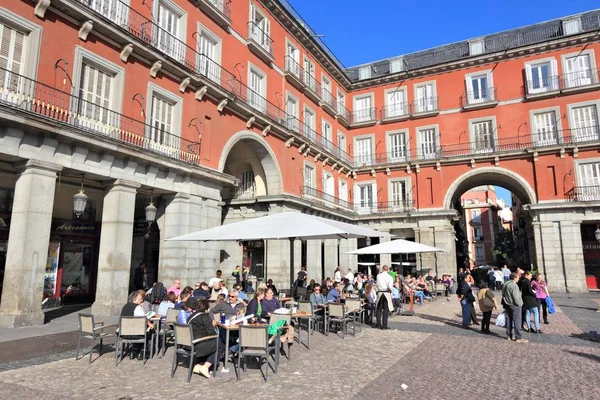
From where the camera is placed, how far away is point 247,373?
6410 mm

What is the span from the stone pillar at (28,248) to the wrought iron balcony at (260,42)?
1211 cm

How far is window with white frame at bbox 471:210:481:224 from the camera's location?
6185 cm

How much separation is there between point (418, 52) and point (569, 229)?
59.5 feet

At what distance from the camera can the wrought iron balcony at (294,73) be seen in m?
22.5

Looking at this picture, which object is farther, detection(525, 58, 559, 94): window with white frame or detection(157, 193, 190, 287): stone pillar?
detection(525, 58, 559, 94): window with white frame

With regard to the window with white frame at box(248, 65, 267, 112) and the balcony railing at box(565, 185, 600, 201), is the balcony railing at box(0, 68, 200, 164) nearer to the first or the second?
the window with white frame at box(248, 65, 267, 112)

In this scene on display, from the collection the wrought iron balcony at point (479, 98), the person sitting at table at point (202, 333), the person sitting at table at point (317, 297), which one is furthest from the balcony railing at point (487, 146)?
the person sitting at table at point (202, 333)

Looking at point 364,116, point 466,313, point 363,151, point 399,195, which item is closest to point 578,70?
point 399,195

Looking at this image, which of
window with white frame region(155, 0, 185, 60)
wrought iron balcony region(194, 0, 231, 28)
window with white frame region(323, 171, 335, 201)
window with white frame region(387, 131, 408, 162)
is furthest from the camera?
window with white frame region(387, 131, 408, 162)

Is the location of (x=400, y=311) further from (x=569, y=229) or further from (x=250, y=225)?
(x=569, y=229)

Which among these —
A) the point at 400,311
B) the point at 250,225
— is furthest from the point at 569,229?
the point at 250,225

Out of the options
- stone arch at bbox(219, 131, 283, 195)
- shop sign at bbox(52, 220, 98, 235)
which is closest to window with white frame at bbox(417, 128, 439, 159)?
stone arch at bbox(219, 131, 283, 195)

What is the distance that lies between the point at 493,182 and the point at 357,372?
2623cm

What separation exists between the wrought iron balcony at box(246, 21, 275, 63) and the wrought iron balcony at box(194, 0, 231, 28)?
164 centimetres
